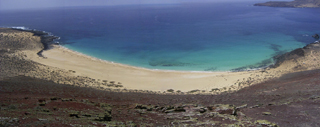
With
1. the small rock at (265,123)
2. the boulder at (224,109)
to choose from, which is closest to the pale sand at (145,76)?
the boulder at (224,109)

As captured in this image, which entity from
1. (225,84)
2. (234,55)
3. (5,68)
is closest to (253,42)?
(234,55)

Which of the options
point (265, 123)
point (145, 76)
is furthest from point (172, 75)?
point (265, 123)

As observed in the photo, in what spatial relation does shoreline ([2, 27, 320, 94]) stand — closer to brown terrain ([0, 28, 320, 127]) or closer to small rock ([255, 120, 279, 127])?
brown terrain ([0, 28, 320, 127])

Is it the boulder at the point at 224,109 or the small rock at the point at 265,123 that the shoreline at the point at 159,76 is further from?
the small rock at the point at 265,123

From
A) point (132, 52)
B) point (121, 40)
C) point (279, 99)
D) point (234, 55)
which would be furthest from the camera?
point (121, 40)

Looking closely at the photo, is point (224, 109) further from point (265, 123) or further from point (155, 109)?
point (155, 109)

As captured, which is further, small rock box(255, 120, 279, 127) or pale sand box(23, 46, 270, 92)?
pale sand box(23, 46, 270, 92)

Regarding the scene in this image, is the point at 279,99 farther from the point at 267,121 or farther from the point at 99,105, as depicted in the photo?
the point at 99,105

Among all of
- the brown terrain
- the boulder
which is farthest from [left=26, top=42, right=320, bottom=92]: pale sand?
the boulder
